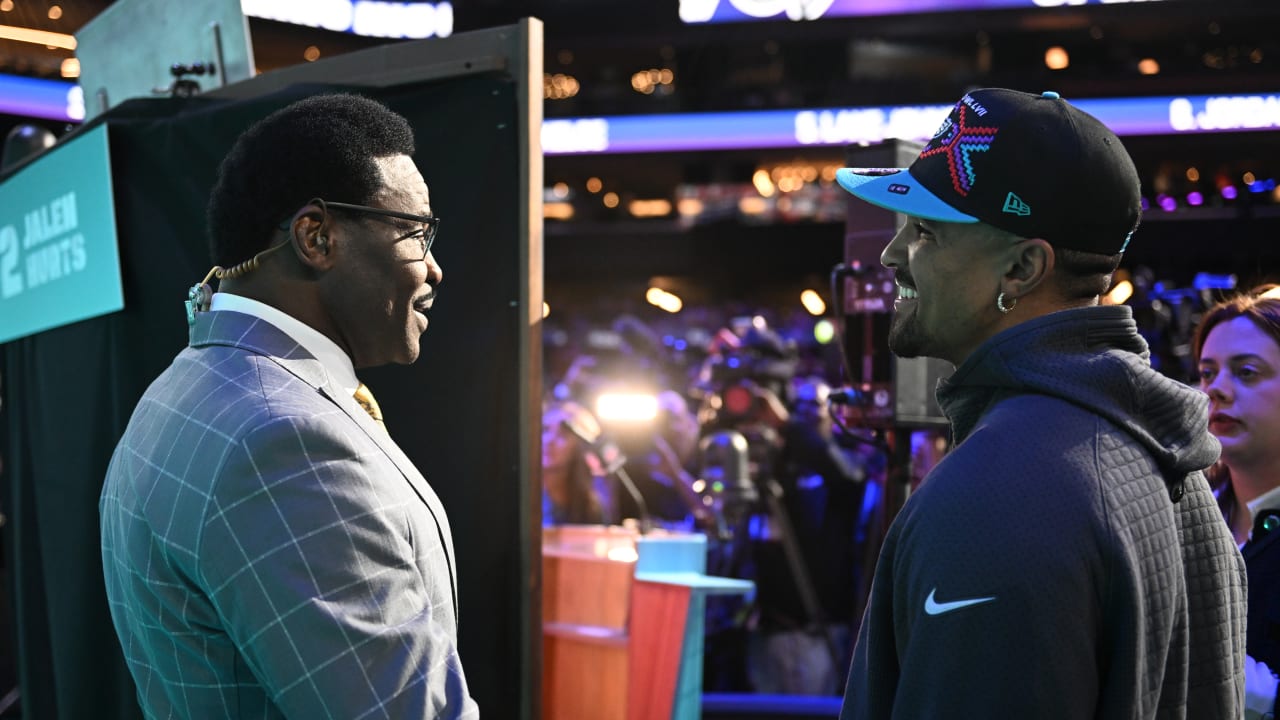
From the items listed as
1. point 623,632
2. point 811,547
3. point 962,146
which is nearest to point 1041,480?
point 962,146

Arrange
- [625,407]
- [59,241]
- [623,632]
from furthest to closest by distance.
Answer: [625,407]
[59,241]
[623,632]

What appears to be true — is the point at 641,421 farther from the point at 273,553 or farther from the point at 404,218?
the point at 273,553

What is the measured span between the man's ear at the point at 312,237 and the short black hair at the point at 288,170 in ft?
0.06

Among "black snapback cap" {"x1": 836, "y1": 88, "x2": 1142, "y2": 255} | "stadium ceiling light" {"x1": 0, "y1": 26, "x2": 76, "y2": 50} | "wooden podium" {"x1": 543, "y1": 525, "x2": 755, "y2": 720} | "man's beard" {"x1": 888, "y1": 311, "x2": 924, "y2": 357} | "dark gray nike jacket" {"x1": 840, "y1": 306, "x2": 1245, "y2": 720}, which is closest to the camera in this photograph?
"dark gray nike jacket" {"x1": 840, "y1": 306, "x2": 1245, "y2": 720}

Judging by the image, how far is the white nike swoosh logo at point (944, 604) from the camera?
1.10 m

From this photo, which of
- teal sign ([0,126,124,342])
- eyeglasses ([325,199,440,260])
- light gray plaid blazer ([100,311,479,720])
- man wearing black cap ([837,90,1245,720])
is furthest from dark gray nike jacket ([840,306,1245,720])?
teal sign ([0,126,124,342])

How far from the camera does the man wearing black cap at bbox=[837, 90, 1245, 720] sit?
43.5 inches

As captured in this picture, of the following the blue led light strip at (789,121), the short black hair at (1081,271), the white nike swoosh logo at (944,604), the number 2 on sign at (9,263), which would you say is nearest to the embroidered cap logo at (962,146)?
the short black hair at (1081,271)

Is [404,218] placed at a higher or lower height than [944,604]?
higher

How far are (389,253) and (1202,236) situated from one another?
39.1ft

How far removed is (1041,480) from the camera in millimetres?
1139

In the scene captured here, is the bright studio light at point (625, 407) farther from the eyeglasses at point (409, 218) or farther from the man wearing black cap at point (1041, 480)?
the man wearing black cap at point (1041, 480)

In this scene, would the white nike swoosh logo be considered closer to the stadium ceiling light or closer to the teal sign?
the teal sign

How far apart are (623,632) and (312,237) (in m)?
1.84
